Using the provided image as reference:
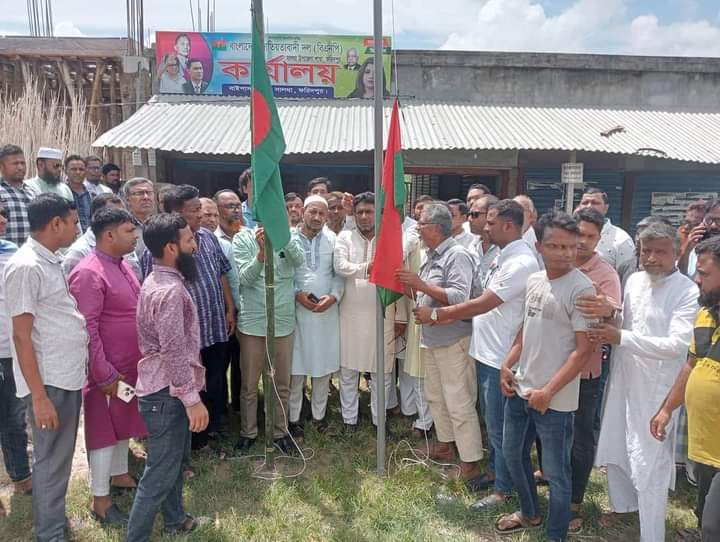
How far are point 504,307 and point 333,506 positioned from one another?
1670 millimetres

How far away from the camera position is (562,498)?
2730 millimetres

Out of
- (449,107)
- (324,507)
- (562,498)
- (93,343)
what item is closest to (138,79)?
(449,107)

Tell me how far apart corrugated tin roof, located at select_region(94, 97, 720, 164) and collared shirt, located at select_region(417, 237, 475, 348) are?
16.2 ft

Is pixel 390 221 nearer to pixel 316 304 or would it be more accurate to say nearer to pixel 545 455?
pixel 316 304

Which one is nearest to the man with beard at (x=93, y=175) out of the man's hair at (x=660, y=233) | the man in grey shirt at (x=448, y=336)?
the man in grey shirt at (x=448, y=336)

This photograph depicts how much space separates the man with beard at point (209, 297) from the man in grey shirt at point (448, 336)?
1.37 m

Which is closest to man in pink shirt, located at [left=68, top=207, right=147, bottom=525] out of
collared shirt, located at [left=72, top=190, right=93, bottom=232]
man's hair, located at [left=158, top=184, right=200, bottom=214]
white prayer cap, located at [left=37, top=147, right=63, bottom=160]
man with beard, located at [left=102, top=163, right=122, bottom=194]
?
man's hair, located at [left=158, top=184, right=200, bottom=214]

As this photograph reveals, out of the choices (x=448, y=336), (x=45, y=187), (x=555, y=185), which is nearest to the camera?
(x=448, y=336)

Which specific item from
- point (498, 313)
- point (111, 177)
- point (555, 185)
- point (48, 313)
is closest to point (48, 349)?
point (48, 313)

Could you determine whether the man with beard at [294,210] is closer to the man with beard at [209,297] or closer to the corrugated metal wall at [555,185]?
the man with beard at [209,297]

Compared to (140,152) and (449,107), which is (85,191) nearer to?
(140,152)

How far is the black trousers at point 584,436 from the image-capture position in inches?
119

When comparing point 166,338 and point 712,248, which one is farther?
point 166,338

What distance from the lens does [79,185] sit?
18.9 feet
